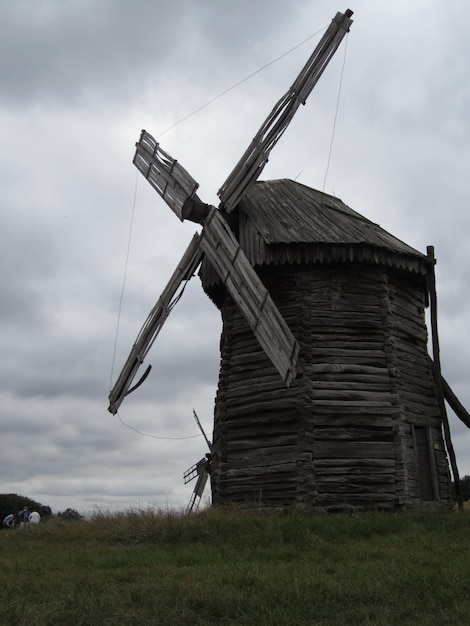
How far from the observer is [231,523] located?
11.6 meters

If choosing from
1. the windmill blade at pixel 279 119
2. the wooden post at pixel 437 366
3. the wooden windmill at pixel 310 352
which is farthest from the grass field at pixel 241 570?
the windmill blade at pixel 279 119

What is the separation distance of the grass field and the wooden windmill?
3.61 ft

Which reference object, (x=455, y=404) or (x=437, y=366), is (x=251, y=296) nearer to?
(x=437, y=366)

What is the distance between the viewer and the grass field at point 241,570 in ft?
21.4

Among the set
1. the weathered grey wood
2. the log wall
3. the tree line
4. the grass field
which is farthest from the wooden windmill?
the tree line

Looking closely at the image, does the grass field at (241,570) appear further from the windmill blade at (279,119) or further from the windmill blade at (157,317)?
the windmill blade at (279,119)

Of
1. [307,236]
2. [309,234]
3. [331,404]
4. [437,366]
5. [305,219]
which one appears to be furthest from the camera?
[305,219]

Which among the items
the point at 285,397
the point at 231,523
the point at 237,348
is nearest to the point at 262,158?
the point at 237,348

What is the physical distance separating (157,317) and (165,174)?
11.6 ft

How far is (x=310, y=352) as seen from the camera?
44.5 feet

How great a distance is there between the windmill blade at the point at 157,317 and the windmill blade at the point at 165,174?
0.91 metres

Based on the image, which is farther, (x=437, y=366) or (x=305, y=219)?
(x=305, y=219)

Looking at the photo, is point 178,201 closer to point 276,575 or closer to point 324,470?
point 324,470

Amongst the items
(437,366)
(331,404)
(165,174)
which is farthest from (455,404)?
(165,174)
